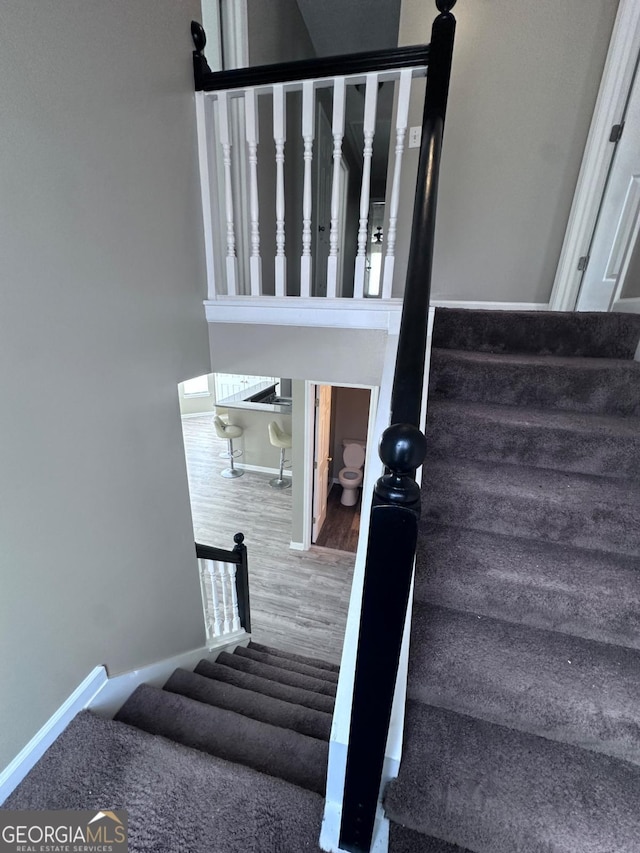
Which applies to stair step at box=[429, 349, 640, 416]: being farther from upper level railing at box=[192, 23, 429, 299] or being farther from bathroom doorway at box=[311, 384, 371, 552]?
bathroom doorway at box=[311, 384, 371, 552]

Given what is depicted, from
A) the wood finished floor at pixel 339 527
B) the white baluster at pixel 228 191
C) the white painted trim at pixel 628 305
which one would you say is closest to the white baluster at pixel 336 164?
the white baluster at pixel 228 191

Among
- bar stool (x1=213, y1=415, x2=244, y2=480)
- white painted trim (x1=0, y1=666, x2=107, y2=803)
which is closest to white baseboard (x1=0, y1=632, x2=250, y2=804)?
white painted trim (x1=0, y1=666, x2=107, y2=803)

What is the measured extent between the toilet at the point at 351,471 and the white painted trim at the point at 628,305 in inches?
146

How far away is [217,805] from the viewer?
0.95m

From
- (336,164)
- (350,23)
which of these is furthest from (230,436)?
(350,23)

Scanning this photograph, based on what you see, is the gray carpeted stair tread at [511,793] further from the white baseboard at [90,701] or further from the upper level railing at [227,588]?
the upper level railing at [227,588]

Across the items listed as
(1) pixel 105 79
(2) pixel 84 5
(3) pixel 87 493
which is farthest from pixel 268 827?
(2) pixel 84 5

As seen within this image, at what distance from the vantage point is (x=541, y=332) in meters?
1.79

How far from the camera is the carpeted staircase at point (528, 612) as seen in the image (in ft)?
2.63

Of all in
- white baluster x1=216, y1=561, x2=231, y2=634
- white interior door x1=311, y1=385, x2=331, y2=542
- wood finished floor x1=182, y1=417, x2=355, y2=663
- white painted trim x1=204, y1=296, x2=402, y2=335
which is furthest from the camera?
white interior door x1=311, y1=385, x2=331, y2=542

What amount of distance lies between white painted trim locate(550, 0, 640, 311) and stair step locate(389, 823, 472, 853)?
256cm

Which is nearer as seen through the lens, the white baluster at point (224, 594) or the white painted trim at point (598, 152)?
the white painted trim at point (598, 152)

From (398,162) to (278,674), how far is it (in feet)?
9.15

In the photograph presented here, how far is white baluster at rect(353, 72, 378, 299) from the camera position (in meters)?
Result: 1.47
